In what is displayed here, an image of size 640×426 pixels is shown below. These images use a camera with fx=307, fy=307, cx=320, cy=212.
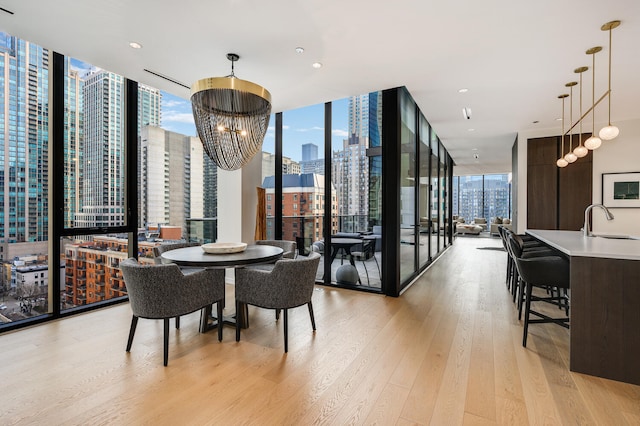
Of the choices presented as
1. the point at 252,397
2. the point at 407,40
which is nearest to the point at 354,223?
the point at 407,40

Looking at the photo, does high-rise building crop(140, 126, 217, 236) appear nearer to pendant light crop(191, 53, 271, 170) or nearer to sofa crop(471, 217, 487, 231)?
pendant light crop(191, 53, 271, 170)

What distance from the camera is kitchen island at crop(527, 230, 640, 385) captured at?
2.20m

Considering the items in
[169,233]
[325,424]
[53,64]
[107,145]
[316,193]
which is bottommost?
[325,424]

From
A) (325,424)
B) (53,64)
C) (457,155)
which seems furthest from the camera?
(457,155)

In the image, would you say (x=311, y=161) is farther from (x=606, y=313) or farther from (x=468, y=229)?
(x=468, y=229)

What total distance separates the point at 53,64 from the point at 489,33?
4.53m

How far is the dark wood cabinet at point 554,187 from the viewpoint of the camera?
5.91 meters

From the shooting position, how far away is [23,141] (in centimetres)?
320

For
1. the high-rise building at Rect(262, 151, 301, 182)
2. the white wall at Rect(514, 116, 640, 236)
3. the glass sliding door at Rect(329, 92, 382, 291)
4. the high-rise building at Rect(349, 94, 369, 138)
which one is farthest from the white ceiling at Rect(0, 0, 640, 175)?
the white wall at Rect(514, 116, 640, 236)

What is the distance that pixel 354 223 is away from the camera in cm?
482

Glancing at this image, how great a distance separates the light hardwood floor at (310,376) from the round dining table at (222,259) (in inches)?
6.4

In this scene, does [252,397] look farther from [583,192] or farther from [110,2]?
[583,192]

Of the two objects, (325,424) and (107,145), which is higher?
(107,145)

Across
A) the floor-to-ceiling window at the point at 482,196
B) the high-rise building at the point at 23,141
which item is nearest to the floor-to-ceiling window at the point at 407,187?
the high-rise building at the point at 23,141
